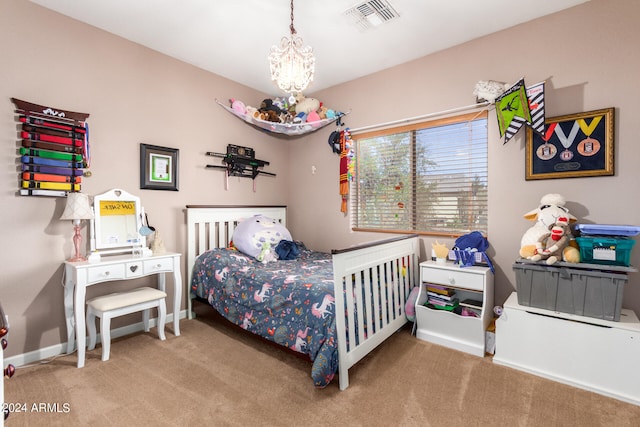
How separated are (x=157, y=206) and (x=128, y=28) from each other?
1475 millimetres

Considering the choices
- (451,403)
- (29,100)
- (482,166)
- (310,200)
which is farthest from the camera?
(310,200)

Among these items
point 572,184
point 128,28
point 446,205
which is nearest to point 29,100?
point 128,28

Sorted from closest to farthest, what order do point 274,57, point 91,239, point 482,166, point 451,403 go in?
1. point 451,403
2. point 274,57
3. point 91,239
4. point 482,166

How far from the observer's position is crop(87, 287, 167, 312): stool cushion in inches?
88.0

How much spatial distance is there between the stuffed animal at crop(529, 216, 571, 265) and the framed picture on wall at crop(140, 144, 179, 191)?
302cm

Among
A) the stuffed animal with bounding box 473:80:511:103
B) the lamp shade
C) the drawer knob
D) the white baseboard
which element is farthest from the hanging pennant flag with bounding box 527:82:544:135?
the white baseboard

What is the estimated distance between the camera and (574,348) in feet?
6.36

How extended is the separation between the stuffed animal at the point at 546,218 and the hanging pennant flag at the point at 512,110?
1.87 ft

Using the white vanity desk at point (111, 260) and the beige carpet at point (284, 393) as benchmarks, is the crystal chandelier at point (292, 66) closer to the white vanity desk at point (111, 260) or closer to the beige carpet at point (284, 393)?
the white vanity desk at point (111, 260)

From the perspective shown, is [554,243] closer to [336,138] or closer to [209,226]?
[336,138]

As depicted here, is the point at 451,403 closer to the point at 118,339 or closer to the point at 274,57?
the point at 274,57

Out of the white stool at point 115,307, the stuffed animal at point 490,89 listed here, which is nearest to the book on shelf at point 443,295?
the stuffed animal at point 490,89

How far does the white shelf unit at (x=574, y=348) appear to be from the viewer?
1.80m

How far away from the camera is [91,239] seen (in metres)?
2.46
